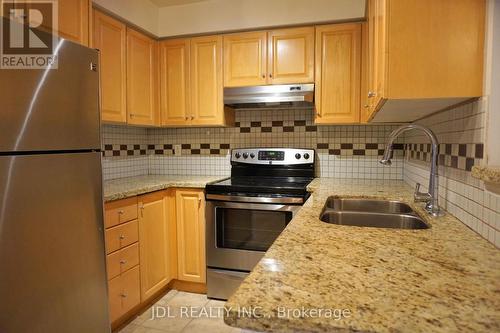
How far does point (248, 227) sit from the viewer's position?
2393mm

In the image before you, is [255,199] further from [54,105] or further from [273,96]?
[54,105]

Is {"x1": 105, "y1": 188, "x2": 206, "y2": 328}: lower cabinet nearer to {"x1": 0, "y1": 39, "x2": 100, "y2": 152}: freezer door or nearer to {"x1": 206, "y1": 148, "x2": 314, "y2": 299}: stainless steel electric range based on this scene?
{"x1": 206, "y1": 148, "x2": 314, "y2": 299}: stainless steel electric range

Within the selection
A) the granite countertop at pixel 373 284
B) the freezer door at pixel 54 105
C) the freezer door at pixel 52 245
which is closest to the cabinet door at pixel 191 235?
the freezer door at pixel 52 245

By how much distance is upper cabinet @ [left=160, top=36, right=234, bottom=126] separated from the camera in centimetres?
269

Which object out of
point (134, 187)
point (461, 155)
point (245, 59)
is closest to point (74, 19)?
point (134, 187)

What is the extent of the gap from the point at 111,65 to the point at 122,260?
1.38 metres

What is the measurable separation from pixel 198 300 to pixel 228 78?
1826mm

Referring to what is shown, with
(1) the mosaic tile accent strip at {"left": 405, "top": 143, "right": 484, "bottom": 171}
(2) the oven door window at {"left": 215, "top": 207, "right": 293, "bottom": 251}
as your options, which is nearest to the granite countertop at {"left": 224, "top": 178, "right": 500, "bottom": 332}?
(1) the mosaic tile accent strip at {"left": 405, "top": 143, "right": 484, "bottom": 171}

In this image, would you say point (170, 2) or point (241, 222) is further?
point (170, 2)

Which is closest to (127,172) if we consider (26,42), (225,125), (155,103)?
(155,103)

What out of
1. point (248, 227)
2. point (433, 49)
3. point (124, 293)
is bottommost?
point (124, 293)

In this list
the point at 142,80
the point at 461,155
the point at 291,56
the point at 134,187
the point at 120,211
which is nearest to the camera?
the point at 461,155

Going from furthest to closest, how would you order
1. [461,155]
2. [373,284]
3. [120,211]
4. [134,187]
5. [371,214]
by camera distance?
[134,187] → [120,211] → [371,214] → [461,155] → [373,284]

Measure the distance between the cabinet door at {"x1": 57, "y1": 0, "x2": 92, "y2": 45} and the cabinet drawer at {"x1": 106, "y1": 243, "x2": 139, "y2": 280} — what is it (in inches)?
52.2
